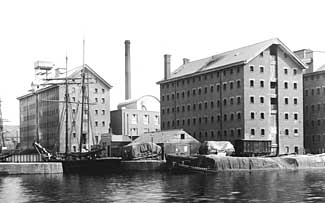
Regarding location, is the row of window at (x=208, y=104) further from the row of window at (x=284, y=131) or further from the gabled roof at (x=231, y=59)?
the gabled roof at (x=231, y=59)

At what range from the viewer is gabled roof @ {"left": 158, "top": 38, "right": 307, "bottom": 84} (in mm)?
97438

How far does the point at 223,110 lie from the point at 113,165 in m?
28.1

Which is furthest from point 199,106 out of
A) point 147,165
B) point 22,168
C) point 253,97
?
point 22,168

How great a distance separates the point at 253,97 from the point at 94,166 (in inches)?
1225

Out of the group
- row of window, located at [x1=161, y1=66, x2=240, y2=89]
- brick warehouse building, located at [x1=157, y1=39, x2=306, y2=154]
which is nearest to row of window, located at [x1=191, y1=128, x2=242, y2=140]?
brick warehouse building, located at [x1=157, y1=39, x2=306, y2=154]

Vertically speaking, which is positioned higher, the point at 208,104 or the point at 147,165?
the point at 208,104

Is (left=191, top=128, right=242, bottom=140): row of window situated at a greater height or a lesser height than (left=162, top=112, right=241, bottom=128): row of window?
lesser

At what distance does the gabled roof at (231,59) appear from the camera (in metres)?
97.4

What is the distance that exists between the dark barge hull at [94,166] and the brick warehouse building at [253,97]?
81.1 ft

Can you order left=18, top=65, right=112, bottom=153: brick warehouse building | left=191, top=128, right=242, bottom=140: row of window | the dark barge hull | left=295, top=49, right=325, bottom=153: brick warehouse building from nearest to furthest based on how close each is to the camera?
1. the dark barge hull
2. left=191, top=128, right=242, bottom=140: row of window
3. left=295, top=49, right=325, bottom=153: brick warehouse building
4. left=18, top=65, right=112, bottom=153: brick warehouse building

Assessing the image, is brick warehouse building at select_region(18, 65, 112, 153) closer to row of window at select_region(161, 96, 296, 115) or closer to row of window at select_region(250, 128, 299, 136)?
row of window at select_region(161, 96, 296, 115)

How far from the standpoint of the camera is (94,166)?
7944 cm

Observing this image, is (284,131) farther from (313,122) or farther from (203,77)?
(203,77)


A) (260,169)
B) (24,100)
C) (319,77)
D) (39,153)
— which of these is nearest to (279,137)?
(319,77)
